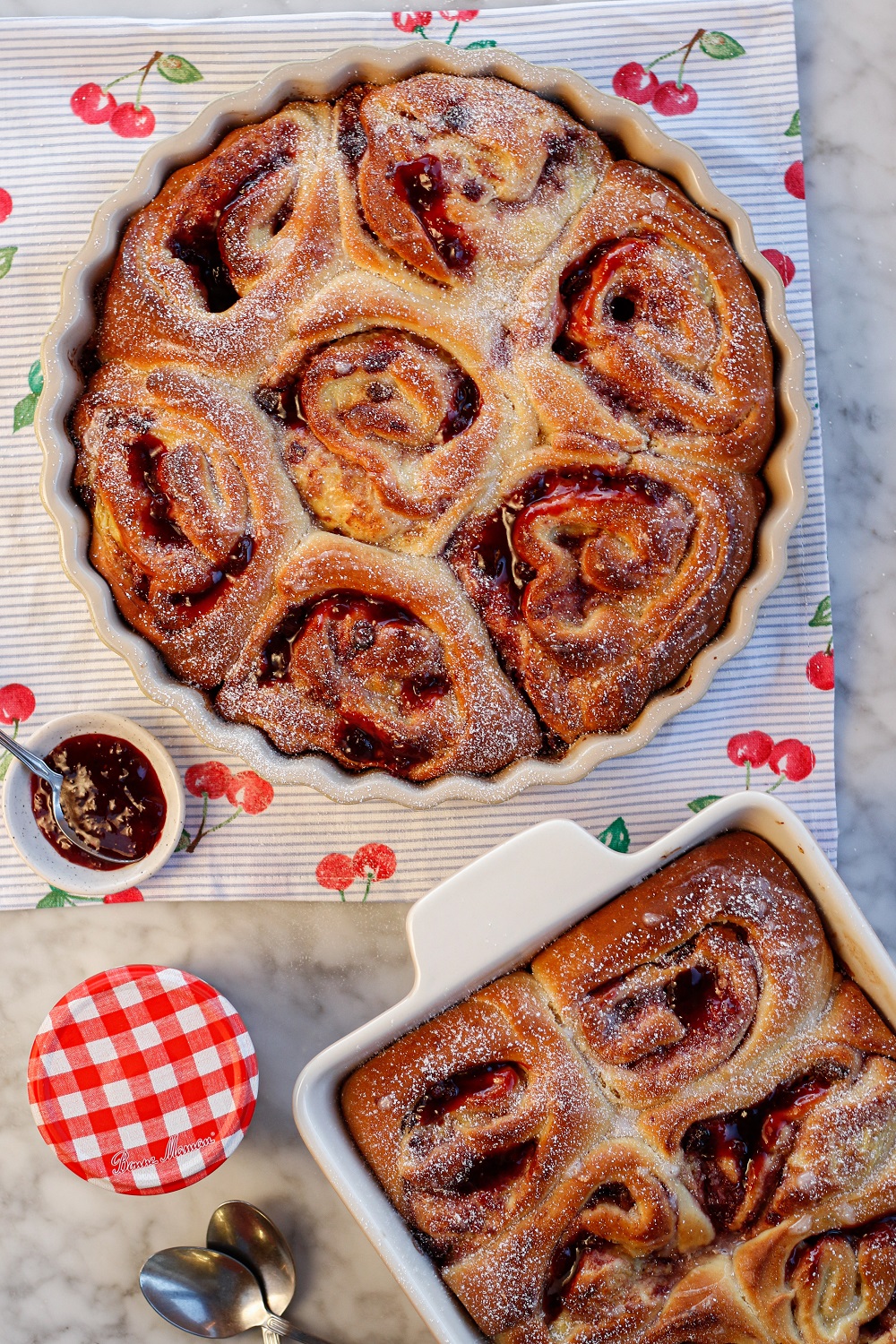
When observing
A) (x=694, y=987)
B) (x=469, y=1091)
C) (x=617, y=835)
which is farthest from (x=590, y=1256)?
(x=617, y=835)

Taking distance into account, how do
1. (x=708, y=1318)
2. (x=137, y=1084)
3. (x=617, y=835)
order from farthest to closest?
(x=617, y=835) → (x=137, y=1084) → (x=708, y=1318)

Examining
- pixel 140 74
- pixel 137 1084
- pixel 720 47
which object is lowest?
pixel 137 1084

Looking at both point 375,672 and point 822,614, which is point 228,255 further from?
point 822,614

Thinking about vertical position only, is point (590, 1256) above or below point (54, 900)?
above

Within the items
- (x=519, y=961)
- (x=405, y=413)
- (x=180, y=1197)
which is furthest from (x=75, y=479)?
(x=180, y=1197)

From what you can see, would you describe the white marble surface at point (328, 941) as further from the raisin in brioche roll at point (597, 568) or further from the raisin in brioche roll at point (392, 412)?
the raisin in brioche roll at point (392, 412)

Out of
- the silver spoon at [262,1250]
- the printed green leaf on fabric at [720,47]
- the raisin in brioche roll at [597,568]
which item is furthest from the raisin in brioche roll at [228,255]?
the silver spoon at [262,1250]

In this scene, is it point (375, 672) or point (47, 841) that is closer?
point (375, 672)

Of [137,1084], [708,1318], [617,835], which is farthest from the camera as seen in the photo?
[617,835]
